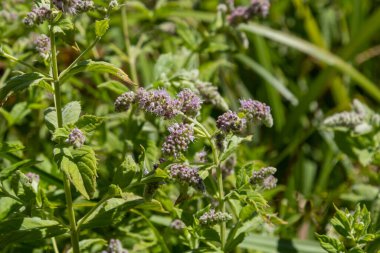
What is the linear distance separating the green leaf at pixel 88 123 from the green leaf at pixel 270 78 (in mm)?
2274

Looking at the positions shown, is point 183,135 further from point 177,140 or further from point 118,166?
point 118,166

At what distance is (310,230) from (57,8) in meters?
1.62

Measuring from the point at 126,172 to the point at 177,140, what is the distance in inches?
8.2

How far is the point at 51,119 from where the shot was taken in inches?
68.7

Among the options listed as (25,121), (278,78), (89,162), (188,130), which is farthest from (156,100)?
(278,78)

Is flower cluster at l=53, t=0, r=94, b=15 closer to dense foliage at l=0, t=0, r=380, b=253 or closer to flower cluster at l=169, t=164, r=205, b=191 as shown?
dense foliage at l=0, t=0, r=380, b=253

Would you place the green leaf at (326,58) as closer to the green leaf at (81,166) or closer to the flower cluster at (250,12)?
the flower cluster at (250,12)

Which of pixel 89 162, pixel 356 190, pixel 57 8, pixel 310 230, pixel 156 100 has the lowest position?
pixel 310 230

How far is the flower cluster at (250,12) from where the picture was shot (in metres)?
2.56

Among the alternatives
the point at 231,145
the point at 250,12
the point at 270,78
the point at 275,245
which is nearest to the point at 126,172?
the point at 231,145

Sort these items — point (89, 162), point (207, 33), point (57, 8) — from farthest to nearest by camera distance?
1. point (207, 33)
2. point (89, 162)
3. point (57, 8)

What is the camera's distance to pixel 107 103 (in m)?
2.88

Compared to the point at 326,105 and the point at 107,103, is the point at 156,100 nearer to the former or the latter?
the point at 107,103

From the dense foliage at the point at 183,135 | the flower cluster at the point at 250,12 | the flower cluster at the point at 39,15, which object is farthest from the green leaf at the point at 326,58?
the flower cluster at the point at 39,15
